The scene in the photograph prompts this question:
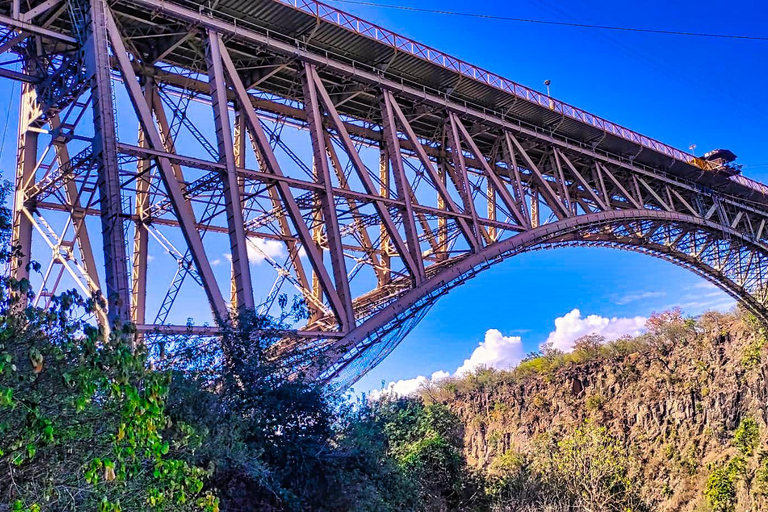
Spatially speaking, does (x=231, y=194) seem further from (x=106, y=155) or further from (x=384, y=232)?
(x=384, y=232)

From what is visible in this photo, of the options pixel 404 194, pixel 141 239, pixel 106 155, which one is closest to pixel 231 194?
pixel 106 155

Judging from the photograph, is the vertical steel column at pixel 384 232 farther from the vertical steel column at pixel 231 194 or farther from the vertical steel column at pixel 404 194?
the vertical steel column at pixel 231 194

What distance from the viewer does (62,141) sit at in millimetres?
15594

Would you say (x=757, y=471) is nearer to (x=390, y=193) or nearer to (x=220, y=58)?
(x=390, y=193)

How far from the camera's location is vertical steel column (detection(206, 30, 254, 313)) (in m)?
14.4

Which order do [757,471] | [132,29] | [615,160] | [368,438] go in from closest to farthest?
[368,438], [132,29], [615,160], [757,471]

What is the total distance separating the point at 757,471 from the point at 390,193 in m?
33.7

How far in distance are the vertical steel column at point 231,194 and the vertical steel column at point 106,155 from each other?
2.37m

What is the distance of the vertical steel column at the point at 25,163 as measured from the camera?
15547mm

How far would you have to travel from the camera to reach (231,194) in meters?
14.8

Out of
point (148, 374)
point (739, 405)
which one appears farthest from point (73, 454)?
point (739, 405)

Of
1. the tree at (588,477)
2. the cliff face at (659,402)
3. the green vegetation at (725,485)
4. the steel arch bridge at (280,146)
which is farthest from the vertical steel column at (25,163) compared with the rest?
the green vegetation at (725,485)

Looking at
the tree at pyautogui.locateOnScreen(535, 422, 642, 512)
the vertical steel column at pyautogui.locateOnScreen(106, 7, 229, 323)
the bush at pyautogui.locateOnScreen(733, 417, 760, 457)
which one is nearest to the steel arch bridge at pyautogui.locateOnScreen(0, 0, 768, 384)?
the vertical steel column at pyautogui.locateOnScreen(106, 7, 229, 323)

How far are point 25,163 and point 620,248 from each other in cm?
2751
